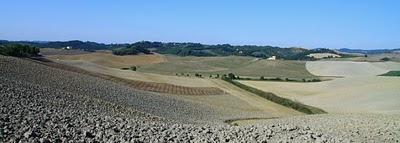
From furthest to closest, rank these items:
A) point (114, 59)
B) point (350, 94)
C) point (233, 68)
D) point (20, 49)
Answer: point (114, 59) < point (233, 68) < point (20, 49) < point (350, 94)

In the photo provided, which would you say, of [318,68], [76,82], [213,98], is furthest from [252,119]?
[318,68]

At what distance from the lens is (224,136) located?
1833 centimetres

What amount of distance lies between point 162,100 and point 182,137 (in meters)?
27.5

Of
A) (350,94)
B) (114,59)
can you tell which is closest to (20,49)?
(114,59)

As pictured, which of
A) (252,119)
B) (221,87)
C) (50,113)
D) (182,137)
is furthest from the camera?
(221,87)

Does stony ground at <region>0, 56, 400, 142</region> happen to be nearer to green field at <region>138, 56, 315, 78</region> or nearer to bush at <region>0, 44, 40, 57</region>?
bush at <region>0, 44, 40, 57</region>

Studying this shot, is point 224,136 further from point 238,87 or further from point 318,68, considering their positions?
point 318,68

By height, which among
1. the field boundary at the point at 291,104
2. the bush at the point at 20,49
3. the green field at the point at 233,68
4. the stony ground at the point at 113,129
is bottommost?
the green field at the point at 233,68

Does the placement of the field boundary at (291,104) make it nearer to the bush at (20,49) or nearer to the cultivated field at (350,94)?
the cultivated field at (350,94)

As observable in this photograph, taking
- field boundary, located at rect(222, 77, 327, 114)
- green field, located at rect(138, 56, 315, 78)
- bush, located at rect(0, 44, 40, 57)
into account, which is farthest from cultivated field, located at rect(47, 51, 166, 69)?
field boundary, located at rect(222, 77, 327, 114)

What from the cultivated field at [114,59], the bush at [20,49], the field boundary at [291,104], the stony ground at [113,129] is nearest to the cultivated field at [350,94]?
the field boundary at [291,104]

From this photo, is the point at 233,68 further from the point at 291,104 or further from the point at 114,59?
the point at 291,104

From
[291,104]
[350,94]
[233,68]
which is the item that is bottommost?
[233,68]

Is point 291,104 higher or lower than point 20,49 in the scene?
lower
